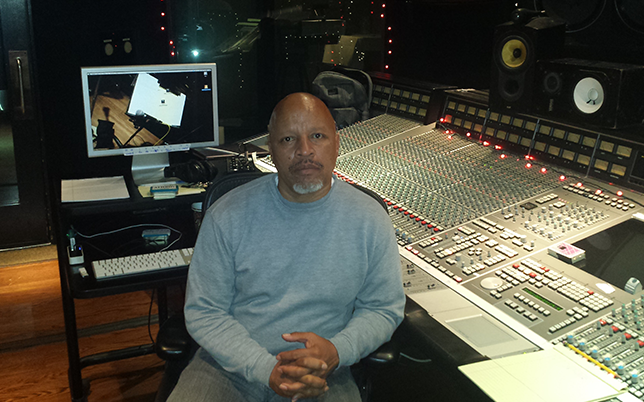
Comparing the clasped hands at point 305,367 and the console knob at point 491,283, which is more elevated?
the console knob at point 491,283

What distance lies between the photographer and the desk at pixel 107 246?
6.10ft

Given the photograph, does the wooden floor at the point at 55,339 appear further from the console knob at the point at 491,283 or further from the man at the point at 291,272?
the console knob at the point at 491,283

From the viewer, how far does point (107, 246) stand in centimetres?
216

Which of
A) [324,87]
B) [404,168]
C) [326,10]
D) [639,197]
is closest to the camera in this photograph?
[639,197]

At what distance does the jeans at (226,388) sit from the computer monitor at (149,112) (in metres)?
1.13

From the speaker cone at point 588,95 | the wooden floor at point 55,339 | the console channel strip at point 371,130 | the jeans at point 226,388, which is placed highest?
the speaker cone at point 588,95

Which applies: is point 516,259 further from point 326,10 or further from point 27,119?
point 27,119

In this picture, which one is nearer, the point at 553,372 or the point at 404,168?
the point at 553,372

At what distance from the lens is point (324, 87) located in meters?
3.17

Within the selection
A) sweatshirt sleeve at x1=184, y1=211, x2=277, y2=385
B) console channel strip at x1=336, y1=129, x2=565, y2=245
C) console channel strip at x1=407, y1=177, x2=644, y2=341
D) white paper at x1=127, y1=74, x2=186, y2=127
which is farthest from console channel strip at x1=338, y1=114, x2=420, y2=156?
sweatshirt sleeve at x1=184, y1=211, x2=277, y2=385

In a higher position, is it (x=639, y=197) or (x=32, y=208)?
(x=639, y=197)

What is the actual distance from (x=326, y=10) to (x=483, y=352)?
10.5 ft

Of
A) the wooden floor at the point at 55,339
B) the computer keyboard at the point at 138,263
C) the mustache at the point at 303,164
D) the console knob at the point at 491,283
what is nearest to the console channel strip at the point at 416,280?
the console knob at the point at 491,283

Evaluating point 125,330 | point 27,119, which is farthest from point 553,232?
point 27,119
